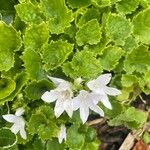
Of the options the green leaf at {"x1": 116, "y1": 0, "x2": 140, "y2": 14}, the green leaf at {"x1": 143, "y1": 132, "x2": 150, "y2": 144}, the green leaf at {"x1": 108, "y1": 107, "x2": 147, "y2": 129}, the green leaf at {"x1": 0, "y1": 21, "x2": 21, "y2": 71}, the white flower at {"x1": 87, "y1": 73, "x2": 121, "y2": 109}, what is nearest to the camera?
the white flower at {"x1": 87, "y1": 73, "x2": 121, "y2": 109}

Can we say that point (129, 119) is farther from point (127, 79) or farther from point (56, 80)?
point (56, 80)

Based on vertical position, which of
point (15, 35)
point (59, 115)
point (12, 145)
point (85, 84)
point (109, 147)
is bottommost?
point (109, 147)

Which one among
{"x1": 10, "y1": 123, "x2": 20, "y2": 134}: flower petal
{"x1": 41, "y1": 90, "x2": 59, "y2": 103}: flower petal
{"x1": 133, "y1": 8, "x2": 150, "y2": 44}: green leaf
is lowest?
{"x1": 10, "y1": 123, "x2": 20, "y2": 134}: flower petal

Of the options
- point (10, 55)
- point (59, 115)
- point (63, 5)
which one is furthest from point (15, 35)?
point (59, 115)

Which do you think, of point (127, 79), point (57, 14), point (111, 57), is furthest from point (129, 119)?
point (57, 14)

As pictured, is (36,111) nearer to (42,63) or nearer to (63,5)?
(42,63)

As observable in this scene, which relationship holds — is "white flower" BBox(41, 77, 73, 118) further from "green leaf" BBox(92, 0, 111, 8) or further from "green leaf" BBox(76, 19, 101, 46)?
"green leaf" BBox(92, 0, 111, 8)

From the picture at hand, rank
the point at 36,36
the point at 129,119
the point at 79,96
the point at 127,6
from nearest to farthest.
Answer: the point at 79,96, the point at 36,36, the point at 127,6, the point at 129,119

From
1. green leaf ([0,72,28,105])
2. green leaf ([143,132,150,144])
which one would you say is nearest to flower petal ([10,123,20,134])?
green leaf ([0,72,28,105])
